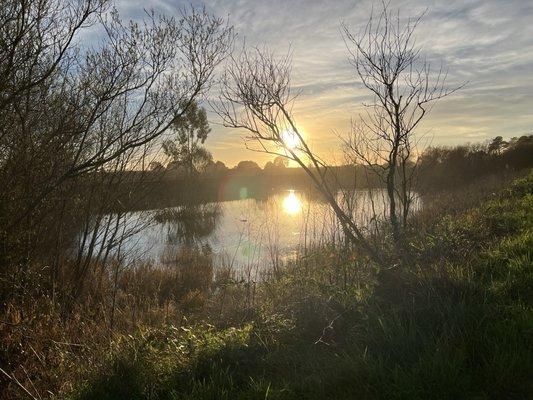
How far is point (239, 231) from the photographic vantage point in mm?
20359

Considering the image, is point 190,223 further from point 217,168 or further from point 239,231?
point 217,168

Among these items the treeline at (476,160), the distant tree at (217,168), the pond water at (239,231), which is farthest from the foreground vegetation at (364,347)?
the distant tree at (217,168)

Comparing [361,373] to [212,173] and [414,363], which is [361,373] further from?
[212,173]

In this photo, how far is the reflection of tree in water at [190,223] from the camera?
21.1 m

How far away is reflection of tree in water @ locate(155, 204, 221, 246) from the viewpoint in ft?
69.2

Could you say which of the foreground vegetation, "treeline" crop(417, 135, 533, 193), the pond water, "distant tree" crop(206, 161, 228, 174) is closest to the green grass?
the foreground vegetation

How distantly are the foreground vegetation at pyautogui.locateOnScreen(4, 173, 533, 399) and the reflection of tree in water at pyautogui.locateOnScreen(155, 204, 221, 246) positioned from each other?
15042 millimetres

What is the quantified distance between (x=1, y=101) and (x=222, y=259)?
997 centimetres

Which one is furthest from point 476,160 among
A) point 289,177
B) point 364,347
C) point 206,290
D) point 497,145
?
point 364,347

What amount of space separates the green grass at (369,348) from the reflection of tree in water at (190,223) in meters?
15.2

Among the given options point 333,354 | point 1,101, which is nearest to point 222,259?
point 1,101

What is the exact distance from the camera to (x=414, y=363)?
3246 millimetres

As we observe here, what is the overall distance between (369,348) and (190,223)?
2209 cm

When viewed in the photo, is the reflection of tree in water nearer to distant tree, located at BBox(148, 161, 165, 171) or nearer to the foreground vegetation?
distant tree, located at BBox(148, 161, 165, 171)
